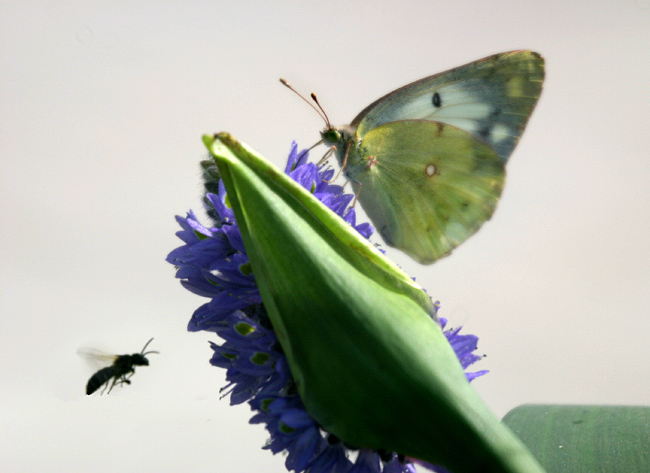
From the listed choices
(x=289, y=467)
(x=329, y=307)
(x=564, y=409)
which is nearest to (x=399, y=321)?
(x=329, y=307)

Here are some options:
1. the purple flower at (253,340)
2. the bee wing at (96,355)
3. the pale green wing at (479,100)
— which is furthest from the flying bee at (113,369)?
the pale green wing at (479,100)

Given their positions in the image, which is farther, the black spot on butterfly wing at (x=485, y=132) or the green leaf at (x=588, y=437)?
the black spot on butterfly wing at (x=485, y=132)

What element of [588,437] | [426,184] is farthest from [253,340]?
[426,184]

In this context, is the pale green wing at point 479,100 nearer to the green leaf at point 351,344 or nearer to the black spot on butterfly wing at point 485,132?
the black spot on butterfly wing at point 485,132

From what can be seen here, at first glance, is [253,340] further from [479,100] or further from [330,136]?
[479,100]

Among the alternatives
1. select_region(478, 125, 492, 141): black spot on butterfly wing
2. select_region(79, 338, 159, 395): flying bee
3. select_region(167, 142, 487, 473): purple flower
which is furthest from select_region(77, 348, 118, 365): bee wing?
select_region(478, 125, 492, 141): black spot on butterfly wing

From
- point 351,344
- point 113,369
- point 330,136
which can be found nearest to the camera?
point 351,344
